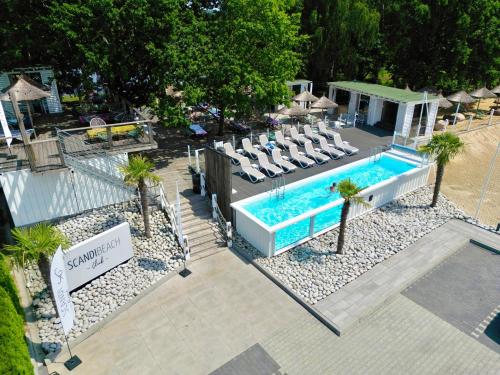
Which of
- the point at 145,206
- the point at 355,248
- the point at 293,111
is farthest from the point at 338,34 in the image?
the point at 145,206

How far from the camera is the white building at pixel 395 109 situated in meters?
22.8

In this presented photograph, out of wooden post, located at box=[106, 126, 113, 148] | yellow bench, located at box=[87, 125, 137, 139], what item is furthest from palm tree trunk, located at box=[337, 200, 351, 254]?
wooden post, located at box=[106, 126, 113, 148]

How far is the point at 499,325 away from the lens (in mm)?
10344

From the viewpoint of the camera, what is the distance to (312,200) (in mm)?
16344

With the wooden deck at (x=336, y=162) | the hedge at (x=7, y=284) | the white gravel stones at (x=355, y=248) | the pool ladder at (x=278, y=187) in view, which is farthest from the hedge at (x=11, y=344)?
the pool ladder at (x=278, y=187)

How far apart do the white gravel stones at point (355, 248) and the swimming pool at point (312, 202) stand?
0.39 metres

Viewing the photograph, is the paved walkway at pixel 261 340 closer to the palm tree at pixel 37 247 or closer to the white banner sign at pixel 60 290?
the white banner sign at pixel 60 290

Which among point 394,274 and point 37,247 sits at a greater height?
point 37,247

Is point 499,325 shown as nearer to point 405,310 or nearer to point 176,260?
point 405,310

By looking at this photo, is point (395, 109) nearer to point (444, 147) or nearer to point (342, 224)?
point (444, 147)

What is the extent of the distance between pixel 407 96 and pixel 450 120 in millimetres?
9323

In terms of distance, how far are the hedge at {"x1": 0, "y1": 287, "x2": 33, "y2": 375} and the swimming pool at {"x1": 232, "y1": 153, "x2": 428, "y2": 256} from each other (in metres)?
7.43

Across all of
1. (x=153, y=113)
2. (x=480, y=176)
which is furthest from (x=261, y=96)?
(x=480, y=176)

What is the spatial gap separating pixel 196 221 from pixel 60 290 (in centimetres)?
604
